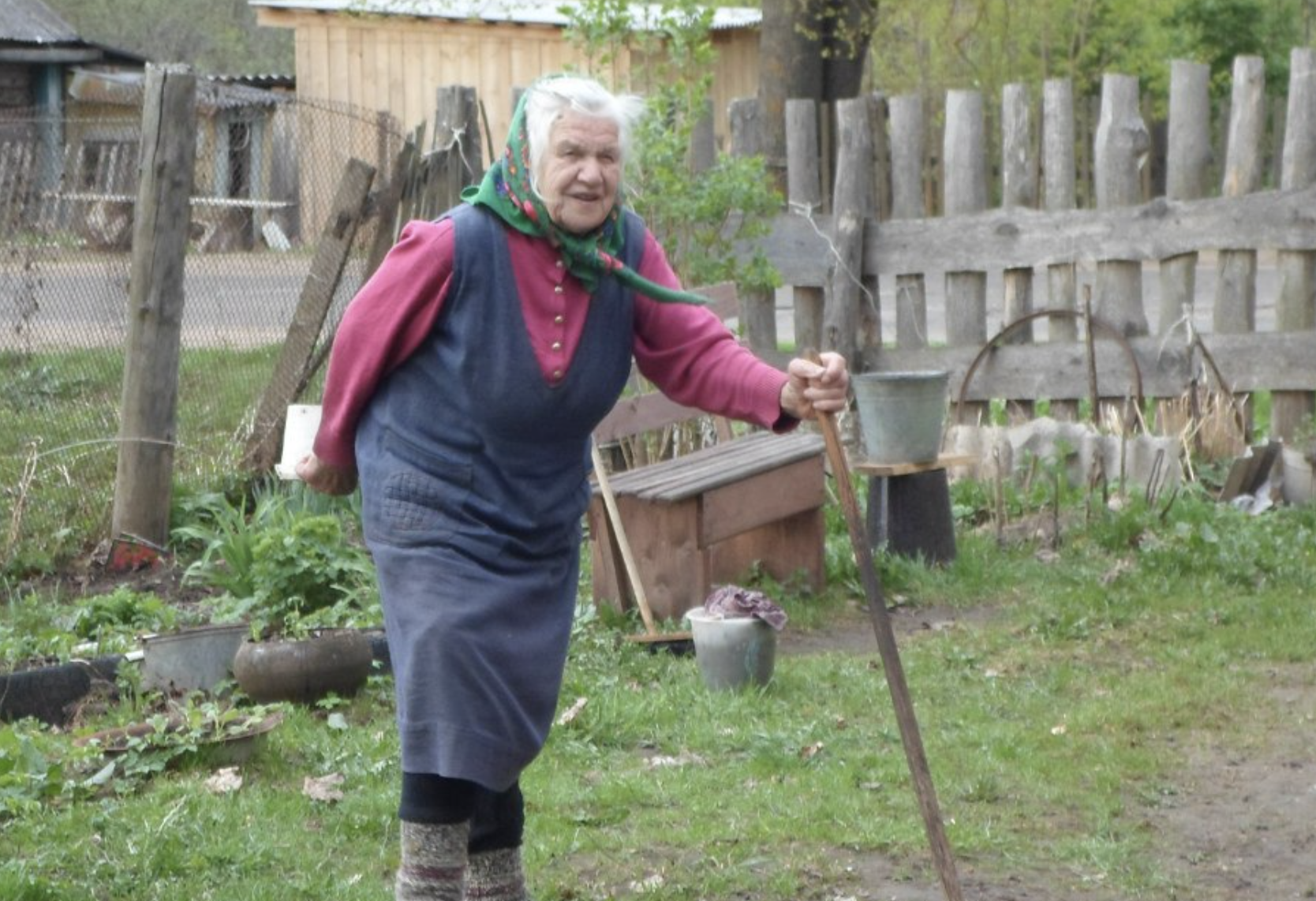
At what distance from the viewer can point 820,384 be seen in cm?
356

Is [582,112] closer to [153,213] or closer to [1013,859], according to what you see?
[1013,859]

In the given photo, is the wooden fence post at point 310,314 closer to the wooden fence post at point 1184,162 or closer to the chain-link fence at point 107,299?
the chain-link fence at point 107,299

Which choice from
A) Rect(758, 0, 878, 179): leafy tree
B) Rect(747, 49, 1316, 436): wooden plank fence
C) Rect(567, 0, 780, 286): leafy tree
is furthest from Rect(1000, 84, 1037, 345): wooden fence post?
Rect(758, 0, 878, 179): leafy tree

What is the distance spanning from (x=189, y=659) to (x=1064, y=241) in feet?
16.2

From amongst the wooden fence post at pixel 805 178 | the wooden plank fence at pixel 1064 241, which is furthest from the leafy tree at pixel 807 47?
the wooden plank fence at pixel 1064 241

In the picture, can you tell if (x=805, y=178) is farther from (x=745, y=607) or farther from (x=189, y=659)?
(x=189, y=659)

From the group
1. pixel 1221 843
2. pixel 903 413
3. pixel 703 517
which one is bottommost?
pixel 1221 843

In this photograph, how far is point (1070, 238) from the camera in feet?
29.9

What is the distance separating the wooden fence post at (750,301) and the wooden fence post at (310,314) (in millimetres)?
2311

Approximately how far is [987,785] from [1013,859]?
0.52m

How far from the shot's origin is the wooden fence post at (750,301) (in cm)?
984

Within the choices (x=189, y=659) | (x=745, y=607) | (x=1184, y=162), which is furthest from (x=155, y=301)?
(x=1184, y=162)

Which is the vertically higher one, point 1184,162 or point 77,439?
point 1184,162

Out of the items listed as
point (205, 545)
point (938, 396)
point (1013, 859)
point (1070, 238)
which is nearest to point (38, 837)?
point (1013, 859)
